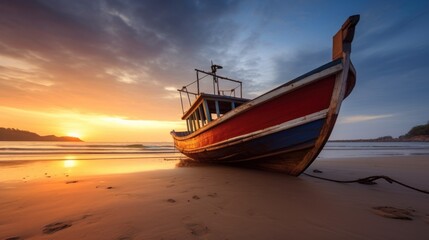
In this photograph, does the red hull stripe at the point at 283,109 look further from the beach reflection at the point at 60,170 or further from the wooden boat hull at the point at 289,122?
the beach reflection at the point at 60,170

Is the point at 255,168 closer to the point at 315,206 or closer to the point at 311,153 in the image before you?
the point at 311,153

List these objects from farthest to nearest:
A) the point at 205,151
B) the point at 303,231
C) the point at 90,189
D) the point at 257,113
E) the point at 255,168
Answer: the point at 205,151
the point at 255,168
the point at 257,113
the point at 90,189
the point at 303,231

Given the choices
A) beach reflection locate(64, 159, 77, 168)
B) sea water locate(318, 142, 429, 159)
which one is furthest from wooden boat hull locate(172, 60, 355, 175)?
sea water locate(318, 142, 429, 159)

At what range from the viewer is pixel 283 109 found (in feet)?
14.6

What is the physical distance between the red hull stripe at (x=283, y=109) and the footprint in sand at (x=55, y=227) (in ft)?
13.0

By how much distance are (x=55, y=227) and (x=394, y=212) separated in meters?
3.95

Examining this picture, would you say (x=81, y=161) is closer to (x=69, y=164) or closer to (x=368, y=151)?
(x=69, y=164)

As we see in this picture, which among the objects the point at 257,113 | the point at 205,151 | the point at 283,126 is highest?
the point at 257,113

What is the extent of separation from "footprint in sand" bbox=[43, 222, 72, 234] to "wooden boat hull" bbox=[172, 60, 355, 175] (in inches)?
155

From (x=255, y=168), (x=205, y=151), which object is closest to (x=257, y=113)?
(x=255, y=168)

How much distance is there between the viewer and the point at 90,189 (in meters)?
3.70

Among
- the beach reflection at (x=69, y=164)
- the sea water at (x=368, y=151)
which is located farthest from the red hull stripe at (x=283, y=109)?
the sea water at (x=368, y=151)

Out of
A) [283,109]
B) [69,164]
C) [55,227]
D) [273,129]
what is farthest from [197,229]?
[69,164]

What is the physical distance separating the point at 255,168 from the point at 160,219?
14.1ft
